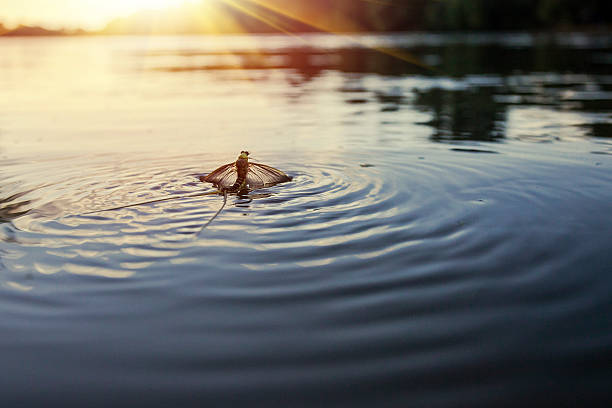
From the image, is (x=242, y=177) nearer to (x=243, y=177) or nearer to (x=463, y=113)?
(x=243, y=177)

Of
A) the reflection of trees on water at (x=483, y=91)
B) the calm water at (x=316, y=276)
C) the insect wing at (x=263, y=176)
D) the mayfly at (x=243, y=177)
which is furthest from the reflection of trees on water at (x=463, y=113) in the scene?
the mayfly at (x=243, y=177)

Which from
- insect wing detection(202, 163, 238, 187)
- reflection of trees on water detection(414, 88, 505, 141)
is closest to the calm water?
insect wing detection(202, 163, 238, 187)

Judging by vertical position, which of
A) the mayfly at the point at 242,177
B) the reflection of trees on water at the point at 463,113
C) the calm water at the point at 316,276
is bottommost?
the calm water at the point at 316,276

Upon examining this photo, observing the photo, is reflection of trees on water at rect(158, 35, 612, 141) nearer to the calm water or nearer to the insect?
the calm water

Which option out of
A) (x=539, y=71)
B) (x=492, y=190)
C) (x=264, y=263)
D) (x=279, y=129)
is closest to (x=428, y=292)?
(x=264, y=263)

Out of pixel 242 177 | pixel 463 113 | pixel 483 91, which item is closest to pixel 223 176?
pixel 242 177

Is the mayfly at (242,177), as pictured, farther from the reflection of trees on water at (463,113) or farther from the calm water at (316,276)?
the reflection of trees on water at (463,113)

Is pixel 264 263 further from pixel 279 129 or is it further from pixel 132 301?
pixel 279 129
